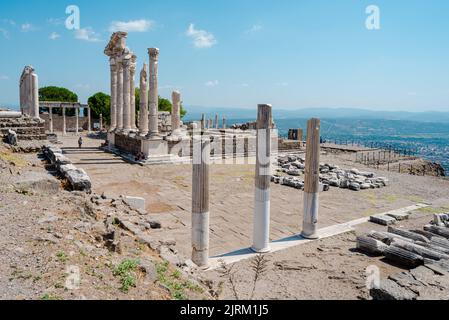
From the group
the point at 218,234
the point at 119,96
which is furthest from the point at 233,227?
the point at 119,96

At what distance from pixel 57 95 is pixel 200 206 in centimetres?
6652

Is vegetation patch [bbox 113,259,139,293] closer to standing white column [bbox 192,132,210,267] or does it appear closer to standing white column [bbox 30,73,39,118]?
standing white column [bbox 192,132,210,267]

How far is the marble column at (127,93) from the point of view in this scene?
24069 millimetres

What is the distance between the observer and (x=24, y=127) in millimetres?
19188

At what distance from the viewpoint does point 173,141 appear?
22.3m

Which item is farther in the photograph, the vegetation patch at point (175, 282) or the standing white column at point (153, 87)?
the standing white column at point (153, 87)

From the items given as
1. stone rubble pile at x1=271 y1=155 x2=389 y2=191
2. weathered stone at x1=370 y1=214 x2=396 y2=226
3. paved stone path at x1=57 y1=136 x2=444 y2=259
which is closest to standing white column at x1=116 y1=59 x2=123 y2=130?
paved stone path at x1=57 y1=136 x2=444 y2=259

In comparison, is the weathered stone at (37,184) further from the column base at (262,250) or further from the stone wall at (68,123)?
the stone wall at (68,123)

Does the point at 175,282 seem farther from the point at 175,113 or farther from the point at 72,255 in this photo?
the point at 175,113

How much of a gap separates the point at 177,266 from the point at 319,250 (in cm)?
377

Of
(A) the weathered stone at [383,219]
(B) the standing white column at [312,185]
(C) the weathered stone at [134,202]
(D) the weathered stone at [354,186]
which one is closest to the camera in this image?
(B) the standing white column at [312,185]

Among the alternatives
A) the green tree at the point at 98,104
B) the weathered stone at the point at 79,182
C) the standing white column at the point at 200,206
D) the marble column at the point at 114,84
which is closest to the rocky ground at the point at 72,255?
the standing white column at the point at 200,206

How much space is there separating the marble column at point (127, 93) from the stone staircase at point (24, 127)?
6437 millimetres
